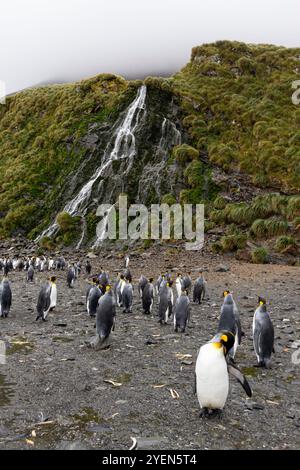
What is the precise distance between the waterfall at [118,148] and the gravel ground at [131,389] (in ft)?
65.2

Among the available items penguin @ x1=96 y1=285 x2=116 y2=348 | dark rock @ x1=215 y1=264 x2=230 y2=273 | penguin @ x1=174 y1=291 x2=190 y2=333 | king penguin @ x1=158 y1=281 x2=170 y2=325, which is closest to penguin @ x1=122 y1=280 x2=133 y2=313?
king penguin @ x1=158 y1=281 x2=170 y2=325

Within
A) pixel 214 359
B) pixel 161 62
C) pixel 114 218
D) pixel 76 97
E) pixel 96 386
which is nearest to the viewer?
pixel 214 359

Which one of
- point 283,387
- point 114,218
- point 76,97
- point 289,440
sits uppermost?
point 76,97

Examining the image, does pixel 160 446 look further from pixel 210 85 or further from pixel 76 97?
pixel 76 97

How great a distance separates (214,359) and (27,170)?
116 ft

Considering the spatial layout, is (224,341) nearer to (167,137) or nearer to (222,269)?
(222,269)

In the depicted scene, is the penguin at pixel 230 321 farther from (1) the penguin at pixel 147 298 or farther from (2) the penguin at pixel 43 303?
(2) the penguin at pixel 43 303

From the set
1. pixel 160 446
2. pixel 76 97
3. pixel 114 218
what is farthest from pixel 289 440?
pixel 76 97

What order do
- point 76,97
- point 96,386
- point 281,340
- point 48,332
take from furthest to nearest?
point 76,97, point 48,332, point 281,340, point 96,386

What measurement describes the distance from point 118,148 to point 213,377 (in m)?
29.4

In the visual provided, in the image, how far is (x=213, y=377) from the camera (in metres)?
5.01

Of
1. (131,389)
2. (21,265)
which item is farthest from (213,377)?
(21,265)
